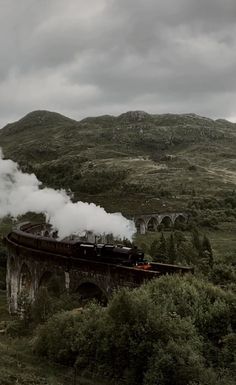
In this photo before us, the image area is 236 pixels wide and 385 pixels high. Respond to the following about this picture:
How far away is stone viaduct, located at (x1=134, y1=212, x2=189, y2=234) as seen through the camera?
315 ft

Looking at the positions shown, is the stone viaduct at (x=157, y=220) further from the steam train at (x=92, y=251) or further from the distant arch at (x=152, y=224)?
the steam train at (x=92, y=251)

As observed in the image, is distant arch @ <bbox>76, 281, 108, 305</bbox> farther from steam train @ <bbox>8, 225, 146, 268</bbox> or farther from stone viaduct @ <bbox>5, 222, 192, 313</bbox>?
steam train @ <bbox>8, 225, 146, 268</bbox>

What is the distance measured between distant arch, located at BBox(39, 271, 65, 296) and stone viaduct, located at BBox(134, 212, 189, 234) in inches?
2202

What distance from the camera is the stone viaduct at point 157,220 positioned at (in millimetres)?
95938

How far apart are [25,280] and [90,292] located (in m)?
9.87

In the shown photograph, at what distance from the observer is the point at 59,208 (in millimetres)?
47969

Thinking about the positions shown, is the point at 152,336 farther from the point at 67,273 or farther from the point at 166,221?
the point at 166,221

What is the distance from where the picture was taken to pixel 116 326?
20.9 metres

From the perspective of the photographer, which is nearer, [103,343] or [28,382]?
[28,382]

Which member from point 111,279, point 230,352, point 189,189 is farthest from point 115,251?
point 189,189

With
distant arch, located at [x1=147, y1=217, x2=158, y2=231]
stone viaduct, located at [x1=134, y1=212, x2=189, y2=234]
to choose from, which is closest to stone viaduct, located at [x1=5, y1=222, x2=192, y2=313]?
stone viaduct, located at [x1=134, y1=212, x2=189, y2=234]

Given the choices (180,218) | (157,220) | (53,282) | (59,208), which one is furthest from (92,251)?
(180,218)

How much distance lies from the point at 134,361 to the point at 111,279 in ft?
34.6

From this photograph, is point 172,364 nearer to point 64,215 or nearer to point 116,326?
point 116,326
